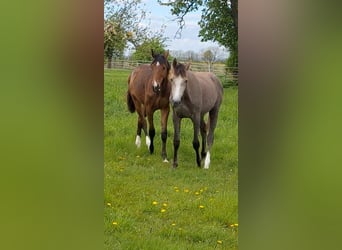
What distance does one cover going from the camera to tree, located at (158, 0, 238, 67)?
4.44 ft

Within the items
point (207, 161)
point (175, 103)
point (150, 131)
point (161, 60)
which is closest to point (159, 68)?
point (161, 60)

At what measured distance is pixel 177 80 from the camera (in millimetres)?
1516

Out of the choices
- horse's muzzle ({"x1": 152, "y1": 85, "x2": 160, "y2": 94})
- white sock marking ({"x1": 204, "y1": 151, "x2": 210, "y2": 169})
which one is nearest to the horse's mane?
horse's muzzle ({"x1": 152, "y1": 85, "x2": 160, "y2": 94})

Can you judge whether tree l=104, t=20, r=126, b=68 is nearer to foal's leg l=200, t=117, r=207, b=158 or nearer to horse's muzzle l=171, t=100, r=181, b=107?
horse's muzzle l=171, t=100, r=181, b=107

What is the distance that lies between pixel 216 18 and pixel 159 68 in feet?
0.94

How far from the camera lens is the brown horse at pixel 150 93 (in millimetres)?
1493

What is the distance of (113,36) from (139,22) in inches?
4.5

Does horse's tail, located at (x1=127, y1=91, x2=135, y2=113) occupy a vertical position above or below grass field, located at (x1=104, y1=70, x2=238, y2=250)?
above

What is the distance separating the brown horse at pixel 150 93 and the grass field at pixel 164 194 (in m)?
0.05

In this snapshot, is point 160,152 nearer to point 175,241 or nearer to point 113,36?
point 175,241

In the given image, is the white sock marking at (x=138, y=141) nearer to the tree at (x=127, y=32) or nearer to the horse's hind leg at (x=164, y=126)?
the horse's hind leg at (x=164, y=126)
